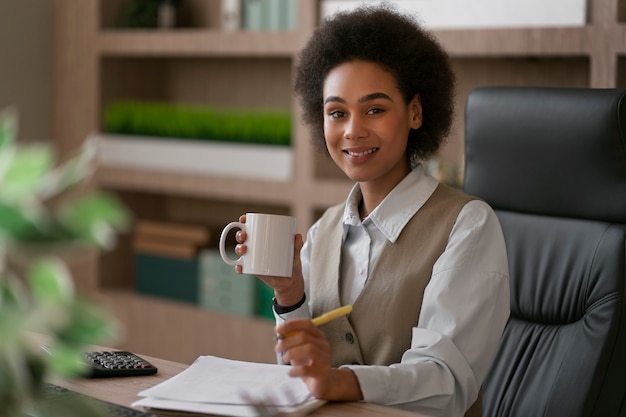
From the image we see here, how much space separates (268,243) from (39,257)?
101 cm

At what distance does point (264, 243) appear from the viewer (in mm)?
1639

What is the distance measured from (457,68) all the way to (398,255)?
1703 millimetres

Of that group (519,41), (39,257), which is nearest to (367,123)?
(519,41)

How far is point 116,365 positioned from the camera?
1.60 metres

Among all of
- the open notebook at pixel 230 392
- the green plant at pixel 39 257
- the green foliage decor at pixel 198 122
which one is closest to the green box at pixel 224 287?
the green foliage decor at pixel 198 122

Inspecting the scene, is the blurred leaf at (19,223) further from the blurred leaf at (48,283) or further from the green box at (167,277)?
the green box at (167,277)

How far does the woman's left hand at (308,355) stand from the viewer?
142 centimetres

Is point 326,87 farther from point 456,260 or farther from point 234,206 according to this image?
point 234,206

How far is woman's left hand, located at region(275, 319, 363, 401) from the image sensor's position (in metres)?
1.42

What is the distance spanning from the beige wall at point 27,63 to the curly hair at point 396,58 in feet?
7.78

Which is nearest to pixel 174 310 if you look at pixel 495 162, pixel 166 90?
pixel 166 90

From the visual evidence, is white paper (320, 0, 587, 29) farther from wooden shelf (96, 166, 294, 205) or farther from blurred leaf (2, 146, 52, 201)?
blurred leaf (2, 146, 52, 201)

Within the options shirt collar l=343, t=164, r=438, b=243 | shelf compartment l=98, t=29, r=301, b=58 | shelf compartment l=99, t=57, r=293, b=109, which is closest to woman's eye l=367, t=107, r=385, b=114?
shirt collar l=343, t=164, r=438, b=243

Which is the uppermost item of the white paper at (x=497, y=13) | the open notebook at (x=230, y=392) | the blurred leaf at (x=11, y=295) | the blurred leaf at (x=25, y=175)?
the white paper at (x=497, y=13)
